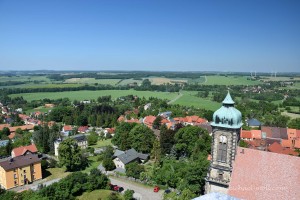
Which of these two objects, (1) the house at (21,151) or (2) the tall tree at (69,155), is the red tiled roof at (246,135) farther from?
(1) the house at (21,151)

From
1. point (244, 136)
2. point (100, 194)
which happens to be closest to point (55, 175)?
point (100, 194)

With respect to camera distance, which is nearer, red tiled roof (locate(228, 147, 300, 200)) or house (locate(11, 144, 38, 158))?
red tiled roof (locate(228, 147, 300, 200))

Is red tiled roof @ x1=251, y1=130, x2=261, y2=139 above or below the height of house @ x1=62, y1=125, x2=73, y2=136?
above

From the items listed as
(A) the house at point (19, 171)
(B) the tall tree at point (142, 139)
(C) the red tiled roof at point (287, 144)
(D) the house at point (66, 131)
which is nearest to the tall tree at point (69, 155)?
(A) the house at point (19, 171)

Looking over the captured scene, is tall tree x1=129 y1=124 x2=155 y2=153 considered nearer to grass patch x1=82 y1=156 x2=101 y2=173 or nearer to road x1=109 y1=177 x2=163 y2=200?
grass patch x1=82 y1=156 x2=101 y2=173

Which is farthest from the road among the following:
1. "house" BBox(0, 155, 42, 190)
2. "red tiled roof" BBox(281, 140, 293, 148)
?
"red tiled roof" BBox(281, 140, 293, 148)

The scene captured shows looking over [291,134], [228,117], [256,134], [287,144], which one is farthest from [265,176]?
[291,134]
